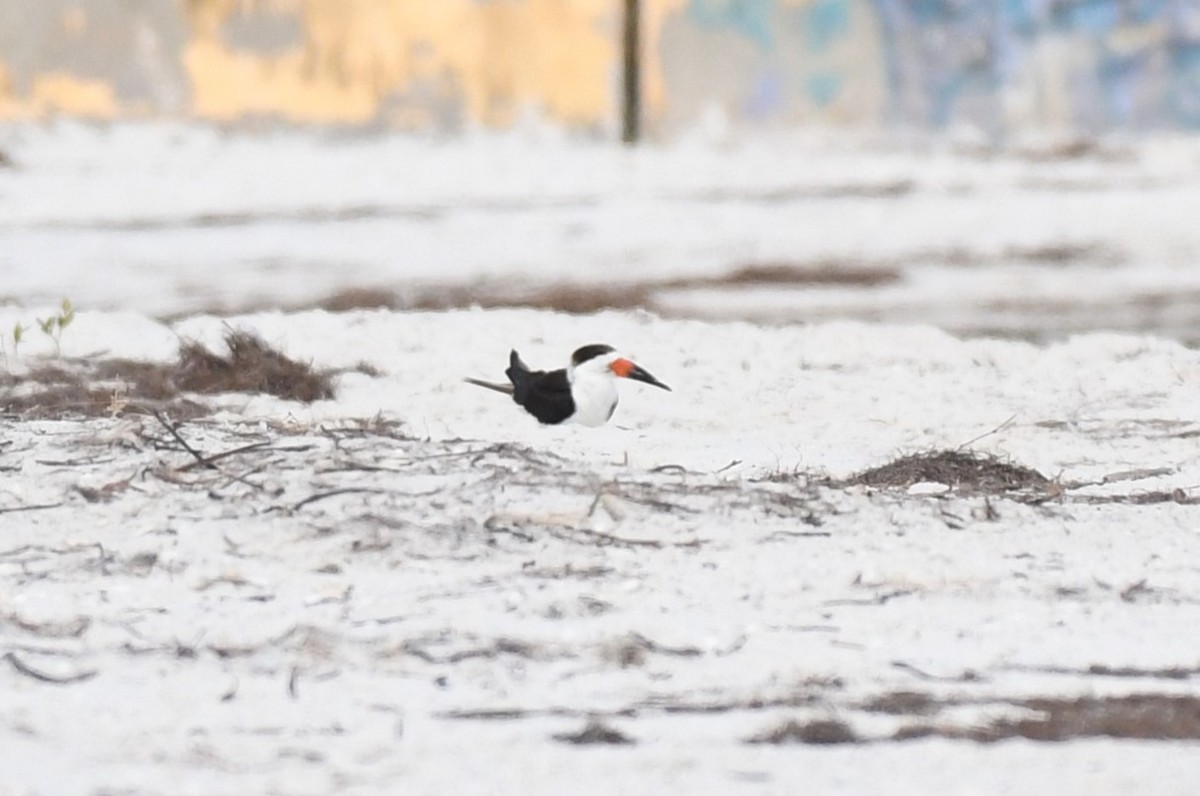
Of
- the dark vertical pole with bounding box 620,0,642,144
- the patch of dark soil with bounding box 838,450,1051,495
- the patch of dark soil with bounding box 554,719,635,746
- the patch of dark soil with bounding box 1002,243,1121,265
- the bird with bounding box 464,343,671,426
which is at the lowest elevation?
the patch of dark soil with bounding box 554,719,635,746

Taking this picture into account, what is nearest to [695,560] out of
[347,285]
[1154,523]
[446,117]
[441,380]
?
[1154,523]

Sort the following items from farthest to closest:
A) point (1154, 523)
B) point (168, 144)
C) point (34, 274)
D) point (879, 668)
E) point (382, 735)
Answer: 1. point (168, 144)
2. point (34, 274)
3. point (1154, 523)
4. point (879, 668)
5. point (382, 735)

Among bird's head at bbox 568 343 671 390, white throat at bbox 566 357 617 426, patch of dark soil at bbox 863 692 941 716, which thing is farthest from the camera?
bird's head at bbox 568 343 671 390

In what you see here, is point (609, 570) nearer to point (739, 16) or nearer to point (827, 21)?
point (739, 16)

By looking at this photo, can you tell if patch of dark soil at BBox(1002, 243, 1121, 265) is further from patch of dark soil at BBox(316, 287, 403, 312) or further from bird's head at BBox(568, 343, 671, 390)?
bird's head at BBox(568, 343, 671, 390)

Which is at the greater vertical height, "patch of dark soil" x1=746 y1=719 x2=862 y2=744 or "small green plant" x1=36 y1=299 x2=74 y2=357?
"small green plant" x1=36 y1=299 x2=74 y2=357

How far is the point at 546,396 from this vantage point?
286 inches

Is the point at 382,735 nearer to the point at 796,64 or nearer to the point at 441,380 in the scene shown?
the point at 441,380

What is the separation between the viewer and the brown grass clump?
7.89 metres

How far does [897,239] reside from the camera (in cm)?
1420

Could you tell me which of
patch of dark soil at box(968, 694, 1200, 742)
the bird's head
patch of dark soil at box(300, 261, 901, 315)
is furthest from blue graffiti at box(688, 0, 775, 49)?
patch of dark soil at box(968, 694, 1200, 742)

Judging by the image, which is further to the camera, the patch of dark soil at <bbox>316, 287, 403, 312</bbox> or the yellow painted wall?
the yellow painted wall

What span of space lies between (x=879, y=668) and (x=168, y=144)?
12.2 m

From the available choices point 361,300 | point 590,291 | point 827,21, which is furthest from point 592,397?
point 827,21
